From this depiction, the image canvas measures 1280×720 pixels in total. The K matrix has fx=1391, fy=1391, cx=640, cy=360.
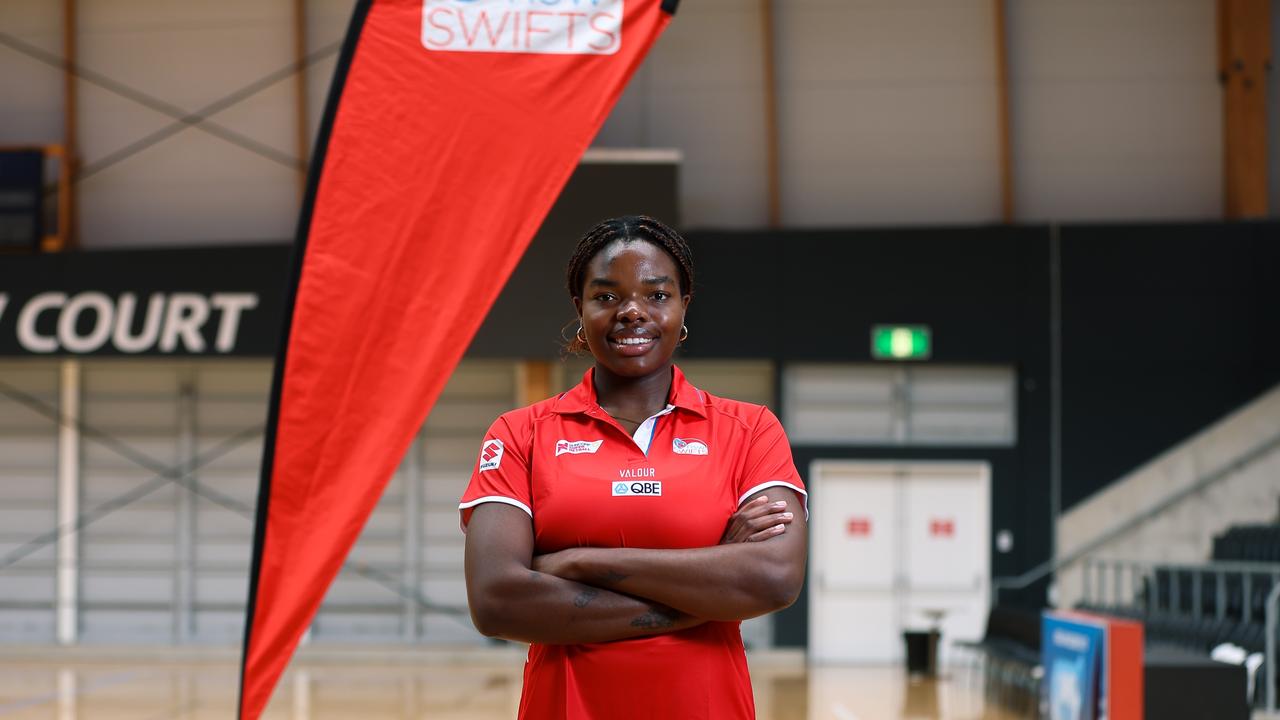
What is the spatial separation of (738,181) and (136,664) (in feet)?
30.1

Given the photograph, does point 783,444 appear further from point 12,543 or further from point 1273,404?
point 12,543

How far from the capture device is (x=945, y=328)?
16.2m

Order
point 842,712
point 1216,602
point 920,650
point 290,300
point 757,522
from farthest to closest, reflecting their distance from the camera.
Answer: point 920,650, point 1216,602, point 842,712, point 290,300, point 757,522

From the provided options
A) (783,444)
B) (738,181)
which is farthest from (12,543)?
(783,444)

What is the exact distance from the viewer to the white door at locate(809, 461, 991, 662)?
16234 millimetres

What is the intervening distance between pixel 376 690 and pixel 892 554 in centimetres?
623

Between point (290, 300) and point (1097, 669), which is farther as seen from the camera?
point (1097, 669)

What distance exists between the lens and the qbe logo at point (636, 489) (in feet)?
7.07

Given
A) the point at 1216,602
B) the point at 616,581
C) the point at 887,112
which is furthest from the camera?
the point at 887,112

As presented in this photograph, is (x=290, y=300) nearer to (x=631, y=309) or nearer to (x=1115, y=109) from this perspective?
(x=631, y=309)

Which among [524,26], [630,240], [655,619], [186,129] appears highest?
[186,129]

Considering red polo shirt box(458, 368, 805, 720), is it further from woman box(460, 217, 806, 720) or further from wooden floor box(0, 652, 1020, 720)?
wooden floor box(0, 652, 1020, 720)

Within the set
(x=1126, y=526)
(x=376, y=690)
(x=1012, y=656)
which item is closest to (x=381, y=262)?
(x=1012, y=656)

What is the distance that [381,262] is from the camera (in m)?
3.45
